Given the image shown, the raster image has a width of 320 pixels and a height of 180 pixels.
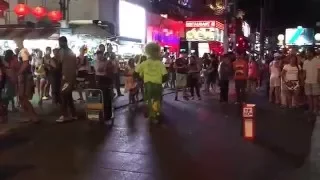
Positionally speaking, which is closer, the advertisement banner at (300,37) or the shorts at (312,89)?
the shorts at (312,89)

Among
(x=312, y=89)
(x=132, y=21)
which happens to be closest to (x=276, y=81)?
(x=312, y=89)

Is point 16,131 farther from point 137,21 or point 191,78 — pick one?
point 137,21

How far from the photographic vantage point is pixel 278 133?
10.8m

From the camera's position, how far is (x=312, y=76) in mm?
13297

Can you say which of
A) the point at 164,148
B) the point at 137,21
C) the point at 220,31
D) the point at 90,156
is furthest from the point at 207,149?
the point at 220,31

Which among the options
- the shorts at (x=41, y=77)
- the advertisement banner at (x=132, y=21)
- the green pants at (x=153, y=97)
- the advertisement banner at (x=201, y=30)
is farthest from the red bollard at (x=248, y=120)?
the advertisement banner at (x=201, y=30)

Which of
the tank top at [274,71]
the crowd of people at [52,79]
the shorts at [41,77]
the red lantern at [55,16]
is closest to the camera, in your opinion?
the crowd of people at [52,79]

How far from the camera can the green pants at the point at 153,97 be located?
38.4 ft

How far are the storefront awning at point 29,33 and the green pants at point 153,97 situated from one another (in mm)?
7040

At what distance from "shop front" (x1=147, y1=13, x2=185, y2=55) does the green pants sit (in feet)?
52.2

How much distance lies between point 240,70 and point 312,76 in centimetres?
368

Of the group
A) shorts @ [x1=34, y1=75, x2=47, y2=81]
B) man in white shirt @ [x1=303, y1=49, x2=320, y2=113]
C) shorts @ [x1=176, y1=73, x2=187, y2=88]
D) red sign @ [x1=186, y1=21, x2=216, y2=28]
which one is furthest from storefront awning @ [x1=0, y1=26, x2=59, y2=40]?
red sign @ [x1=186, y1=21, x2=216, y2=28]

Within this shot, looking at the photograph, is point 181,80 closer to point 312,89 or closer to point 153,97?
point 312,89

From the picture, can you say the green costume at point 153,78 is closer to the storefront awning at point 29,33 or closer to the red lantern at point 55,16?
the storefront awning at point 29,33
